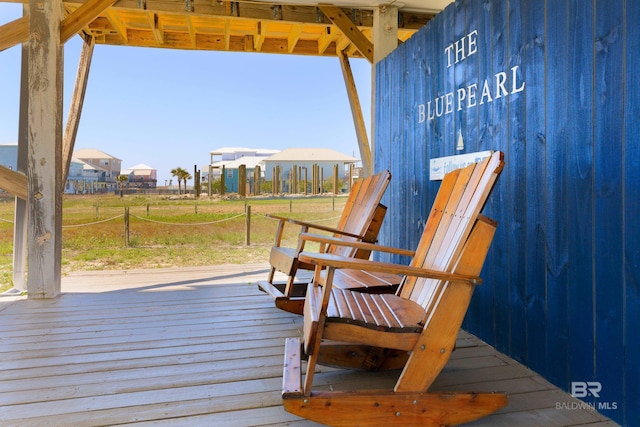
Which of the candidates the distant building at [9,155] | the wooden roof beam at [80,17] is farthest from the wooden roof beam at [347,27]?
the distant building at [9,155]

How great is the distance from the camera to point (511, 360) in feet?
7.30

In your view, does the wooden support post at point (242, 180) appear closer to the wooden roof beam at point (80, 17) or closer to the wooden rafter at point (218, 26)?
the wooden rafter at point (218, 26)

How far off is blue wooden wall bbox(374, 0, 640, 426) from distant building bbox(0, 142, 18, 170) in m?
3.75

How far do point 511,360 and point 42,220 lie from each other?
3375 mm

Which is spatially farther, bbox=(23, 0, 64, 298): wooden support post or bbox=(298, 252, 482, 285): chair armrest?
bbox=(23, 0, 64, 298): wooden support post

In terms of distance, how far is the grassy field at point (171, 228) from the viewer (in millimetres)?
6574

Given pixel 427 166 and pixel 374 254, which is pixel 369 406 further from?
pixel 374 254

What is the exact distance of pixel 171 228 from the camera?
7.27 meters

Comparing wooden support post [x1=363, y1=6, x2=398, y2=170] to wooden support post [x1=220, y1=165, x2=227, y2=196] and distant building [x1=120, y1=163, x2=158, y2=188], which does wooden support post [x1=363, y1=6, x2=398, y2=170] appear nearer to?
wooden support post [x1=220, y1=165, x2=227, y2=196]

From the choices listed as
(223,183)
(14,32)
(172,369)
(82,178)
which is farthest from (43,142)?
(223,183)

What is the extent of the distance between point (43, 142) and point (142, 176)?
3775 mm

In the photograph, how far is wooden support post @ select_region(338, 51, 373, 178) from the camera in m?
4.96

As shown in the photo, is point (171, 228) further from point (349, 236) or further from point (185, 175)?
point (349, 236)

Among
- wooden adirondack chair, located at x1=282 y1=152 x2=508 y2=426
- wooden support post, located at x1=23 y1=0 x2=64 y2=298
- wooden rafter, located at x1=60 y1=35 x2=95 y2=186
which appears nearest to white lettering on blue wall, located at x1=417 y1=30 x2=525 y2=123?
wooden adirondack chair, located at x1=282 y1=152 x2=508 y2=426
